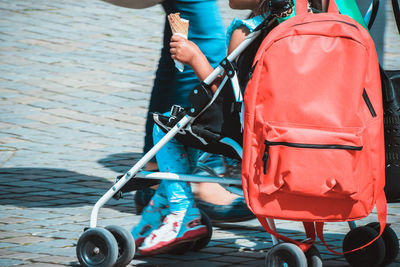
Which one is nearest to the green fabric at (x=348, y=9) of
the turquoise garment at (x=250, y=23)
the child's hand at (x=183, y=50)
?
the turquoise garment at (x=250, y=23)

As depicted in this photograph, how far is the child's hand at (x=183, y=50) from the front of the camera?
10.2 feet

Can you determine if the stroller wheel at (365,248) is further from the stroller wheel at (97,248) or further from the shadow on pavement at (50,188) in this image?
the shadow on pavement at (50,188)

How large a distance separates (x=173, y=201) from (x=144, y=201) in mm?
665

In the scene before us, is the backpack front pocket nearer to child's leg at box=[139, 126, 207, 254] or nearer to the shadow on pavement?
child's leg at box=[139, 126, 207, 254]

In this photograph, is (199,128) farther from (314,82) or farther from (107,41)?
(107,41)

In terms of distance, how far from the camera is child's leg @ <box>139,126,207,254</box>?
3.39m

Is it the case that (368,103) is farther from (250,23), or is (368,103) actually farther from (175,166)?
(175,166)

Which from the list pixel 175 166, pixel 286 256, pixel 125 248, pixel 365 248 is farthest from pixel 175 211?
pixel 365 248

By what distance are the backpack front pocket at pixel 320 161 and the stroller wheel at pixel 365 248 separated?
69 centimetres

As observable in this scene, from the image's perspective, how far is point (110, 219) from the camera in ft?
13.6

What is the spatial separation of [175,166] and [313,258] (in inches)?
32.8

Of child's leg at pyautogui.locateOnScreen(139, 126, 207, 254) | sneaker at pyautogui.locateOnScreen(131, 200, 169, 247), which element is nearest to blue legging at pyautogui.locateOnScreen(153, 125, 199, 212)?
child's leg at pyautogui.locateOnScreen(139, 126, 207, 254)

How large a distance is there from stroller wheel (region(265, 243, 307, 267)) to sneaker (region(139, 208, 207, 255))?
0.61m

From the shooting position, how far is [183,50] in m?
3.11
